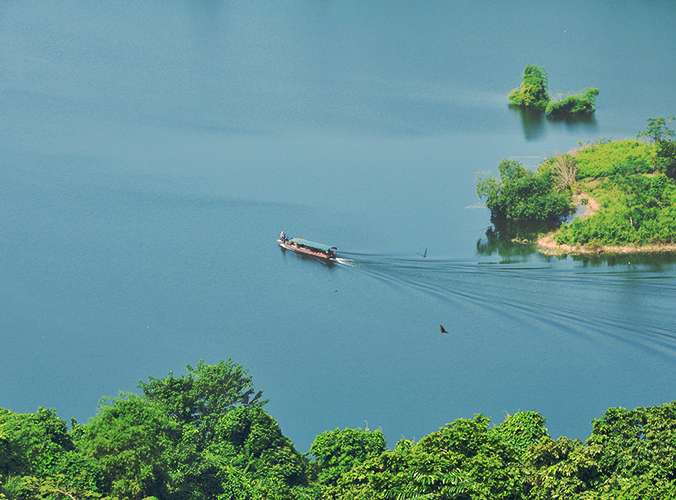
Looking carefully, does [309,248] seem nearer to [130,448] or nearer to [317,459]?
[317,459]

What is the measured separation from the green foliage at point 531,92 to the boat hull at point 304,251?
1837 centimetres

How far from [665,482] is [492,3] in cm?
5641

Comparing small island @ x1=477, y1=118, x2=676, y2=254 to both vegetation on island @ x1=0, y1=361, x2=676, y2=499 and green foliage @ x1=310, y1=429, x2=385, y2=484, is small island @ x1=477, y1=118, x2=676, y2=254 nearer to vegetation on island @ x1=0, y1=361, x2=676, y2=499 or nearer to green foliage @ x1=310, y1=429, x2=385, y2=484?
vegetation on island @ x1=0, y1=361, x2=676, y2=499

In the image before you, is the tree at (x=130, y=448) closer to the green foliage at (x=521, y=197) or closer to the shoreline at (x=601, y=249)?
the shoreline at (x=601, y=249)

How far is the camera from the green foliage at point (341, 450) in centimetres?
3481

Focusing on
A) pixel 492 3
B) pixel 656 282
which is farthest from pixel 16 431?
pixel 492 3

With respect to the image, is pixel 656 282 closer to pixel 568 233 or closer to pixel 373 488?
pixel 568 233

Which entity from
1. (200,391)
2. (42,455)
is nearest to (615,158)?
(200,391)

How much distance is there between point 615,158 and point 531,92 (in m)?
8.69

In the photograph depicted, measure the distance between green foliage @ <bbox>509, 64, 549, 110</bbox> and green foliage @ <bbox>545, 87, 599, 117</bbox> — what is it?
76 cm

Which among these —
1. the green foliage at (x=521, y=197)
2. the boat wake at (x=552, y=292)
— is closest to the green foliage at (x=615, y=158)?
the green foliage at (x=521, y=197)

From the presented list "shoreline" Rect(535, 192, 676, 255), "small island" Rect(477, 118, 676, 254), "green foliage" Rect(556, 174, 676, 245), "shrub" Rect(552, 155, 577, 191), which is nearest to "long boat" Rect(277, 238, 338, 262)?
"small island" Rect(477, 118, 676, 254)

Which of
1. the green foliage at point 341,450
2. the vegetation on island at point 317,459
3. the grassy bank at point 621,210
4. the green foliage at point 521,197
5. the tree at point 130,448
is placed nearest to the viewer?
the vegetation on island at point 317,459

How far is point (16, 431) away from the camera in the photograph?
34438mm
